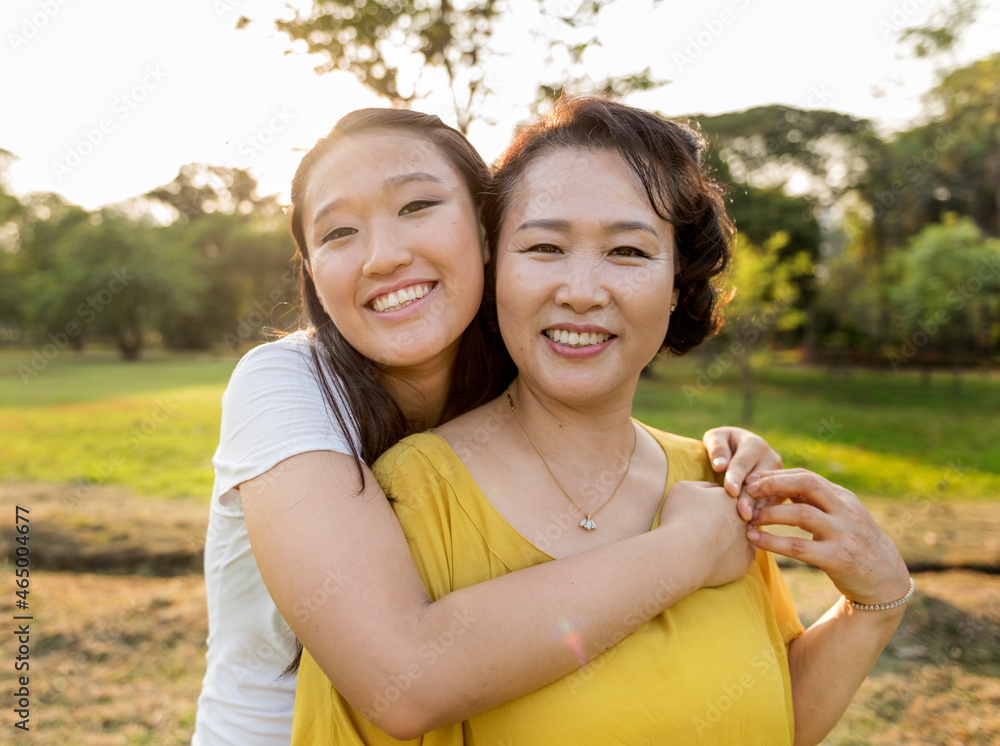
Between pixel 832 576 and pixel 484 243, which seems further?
pixel 484 243

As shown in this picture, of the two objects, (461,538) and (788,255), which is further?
(788,255)

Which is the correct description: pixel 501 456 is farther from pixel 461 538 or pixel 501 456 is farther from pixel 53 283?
pixel 53 283

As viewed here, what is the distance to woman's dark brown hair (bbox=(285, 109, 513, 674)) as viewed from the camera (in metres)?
1.96

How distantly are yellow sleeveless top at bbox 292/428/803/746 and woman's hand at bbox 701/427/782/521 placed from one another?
264 millimetres

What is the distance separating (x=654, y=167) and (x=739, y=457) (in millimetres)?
980

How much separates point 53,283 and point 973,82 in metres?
38.2

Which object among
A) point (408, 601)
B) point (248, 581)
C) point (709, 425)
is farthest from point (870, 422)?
point (408, 601)

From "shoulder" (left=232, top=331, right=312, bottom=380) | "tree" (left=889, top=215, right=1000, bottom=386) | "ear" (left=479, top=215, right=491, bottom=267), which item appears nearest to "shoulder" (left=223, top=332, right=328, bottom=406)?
"shoulder" (left=232, top=331, right=312, bottom=380)

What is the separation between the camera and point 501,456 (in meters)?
2.00

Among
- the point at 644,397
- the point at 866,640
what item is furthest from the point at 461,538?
the point at 644,397

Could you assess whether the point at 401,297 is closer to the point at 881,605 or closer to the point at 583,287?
the point at 583,287

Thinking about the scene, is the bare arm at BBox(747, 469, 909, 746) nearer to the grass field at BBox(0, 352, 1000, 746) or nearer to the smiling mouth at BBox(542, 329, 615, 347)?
the smiling mouth at BBox(542, 329, 615, 347)

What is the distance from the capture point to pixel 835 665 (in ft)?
6.49

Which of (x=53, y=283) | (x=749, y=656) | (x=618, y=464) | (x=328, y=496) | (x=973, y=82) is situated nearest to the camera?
(x=328, y=496)
